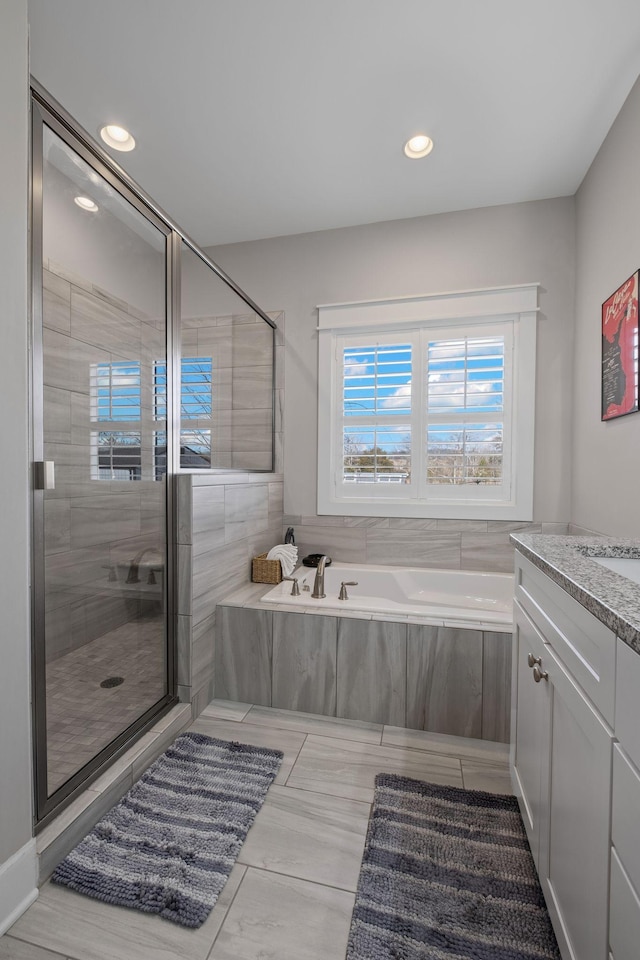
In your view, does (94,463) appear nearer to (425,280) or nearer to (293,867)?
(293,867)

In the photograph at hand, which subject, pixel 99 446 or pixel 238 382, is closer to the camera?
pixel 99 446

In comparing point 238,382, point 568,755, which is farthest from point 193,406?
point 568,755

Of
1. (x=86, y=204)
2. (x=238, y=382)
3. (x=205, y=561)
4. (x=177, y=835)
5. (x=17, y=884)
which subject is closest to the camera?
(x=17, y=884)

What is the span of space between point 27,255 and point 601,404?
97.9 inches

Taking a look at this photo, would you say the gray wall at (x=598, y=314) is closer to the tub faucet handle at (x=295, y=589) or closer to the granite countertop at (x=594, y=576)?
the granite countertop at (x=594, y=576)

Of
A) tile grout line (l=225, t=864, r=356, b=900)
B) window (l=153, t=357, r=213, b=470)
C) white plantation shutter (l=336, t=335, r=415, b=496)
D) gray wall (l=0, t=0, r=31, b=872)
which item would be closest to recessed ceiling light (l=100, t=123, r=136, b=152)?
window (l=153, t=357, r=213, b=470)

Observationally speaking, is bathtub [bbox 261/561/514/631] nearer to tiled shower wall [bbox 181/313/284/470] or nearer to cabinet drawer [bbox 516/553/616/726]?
tiled shower wall [bbox 181/313/284/470]

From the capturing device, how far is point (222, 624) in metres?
2.15

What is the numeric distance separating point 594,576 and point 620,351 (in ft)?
5.27

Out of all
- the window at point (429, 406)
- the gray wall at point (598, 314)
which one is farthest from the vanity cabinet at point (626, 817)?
the window at point (429, 406)

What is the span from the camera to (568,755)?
880mm

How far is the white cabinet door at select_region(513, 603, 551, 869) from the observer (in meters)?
1.07

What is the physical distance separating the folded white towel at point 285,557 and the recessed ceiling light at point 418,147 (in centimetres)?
231

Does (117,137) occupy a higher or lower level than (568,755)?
higher
